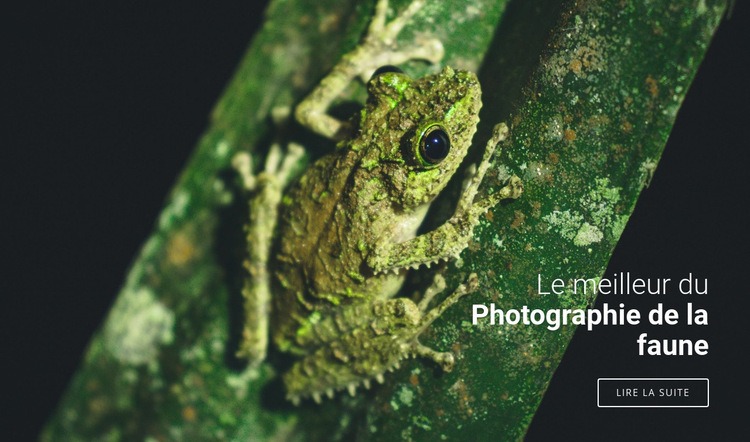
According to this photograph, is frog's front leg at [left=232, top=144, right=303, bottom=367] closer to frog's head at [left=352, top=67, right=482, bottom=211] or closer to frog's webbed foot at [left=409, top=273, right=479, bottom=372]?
frog's head at [left=352, top=67, right=482, bottom=211]

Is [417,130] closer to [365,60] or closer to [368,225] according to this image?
[368,225]

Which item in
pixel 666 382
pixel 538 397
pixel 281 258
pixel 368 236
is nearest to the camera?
pixel 538 397

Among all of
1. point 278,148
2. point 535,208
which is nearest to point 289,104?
point 278,148

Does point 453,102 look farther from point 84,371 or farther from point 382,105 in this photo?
point 84,371

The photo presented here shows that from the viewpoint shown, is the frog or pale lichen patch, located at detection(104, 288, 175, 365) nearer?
the frog

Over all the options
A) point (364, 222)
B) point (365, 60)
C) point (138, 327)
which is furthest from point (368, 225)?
point (138, 327)

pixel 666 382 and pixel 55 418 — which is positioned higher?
pixel 666 382

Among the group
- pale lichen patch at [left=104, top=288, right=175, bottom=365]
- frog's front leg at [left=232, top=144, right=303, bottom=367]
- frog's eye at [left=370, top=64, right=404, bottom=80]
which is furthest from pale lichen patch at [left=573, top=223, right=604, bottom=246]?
pale lichen patch at [left=104, top=288, right=175, bottom=365]
